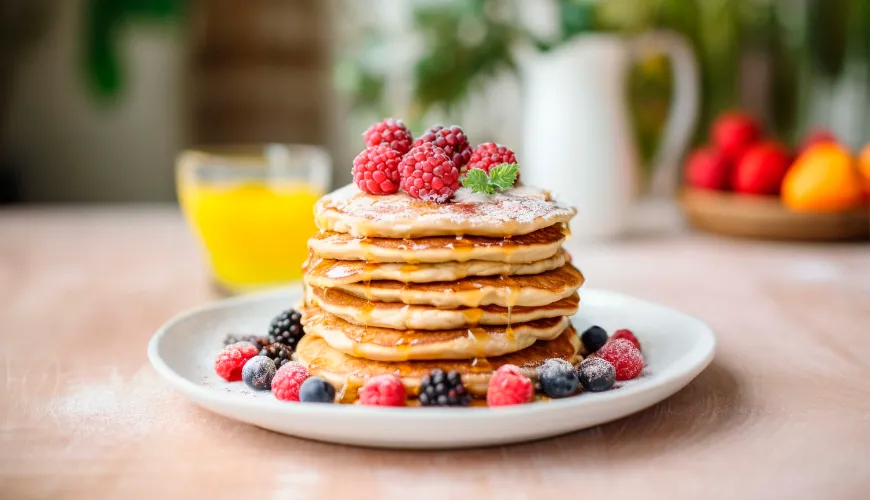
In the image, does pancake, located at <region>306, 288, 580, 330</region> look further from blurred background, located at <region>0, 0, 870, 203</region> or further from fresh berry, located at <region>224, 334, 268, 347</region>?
blurred background, located at <region>0, 0, 870, 203</region>

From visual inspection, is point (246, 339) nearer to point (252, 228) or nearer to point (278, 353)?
point (278, 353)

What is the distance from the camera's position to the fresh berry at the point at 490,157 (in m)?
1.32

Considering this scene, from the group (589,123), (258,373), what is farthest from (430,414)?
(589,123)

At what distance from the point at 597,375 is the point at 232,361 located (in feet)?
1.70

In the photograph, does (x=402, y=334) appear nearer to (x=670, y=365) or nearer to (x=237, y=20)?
(x=670, y=365)

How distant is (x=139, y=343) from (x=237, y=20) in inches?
169

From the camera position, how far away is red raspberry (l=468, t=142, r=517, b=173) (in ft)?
4.32

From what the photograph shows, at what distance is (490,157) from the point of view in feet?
4.33

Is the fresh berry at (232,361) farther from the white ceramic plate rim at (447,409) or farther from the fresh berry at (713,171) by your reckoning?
the fresh berry at (713,171)

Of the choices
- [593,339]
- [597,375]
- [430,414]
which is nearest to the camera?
[430,414]

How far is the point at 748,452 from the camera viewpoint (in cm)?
104

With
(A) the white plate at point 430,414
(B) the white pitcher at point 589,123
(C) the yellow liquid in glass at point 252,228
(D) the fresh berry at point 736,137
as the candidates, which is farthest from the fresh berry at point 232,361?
(D) the fresh berry at point 736,137

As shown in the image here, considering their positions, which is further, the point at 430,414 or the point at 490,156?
the point at 490,156

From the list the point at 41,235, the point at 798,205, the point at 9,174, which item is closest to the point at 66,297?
the point at 41,235
